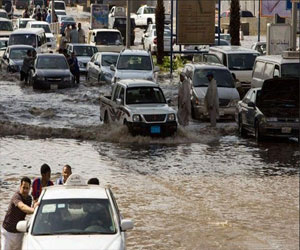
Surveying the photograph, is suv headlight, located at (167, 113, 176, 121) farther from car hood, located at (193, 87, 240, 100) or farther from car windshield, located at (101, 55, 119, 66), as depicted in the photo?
car windshield, located at (101, 55, 119, 66)

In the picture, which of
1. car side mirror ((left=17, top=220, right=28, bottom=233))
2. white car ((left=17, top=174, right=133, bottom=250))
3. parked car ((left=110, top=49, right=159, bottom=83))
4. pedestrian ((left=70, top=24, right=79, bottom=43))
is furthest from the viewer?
pedestrian ((left=70, top=24, right=79, bottom=43))

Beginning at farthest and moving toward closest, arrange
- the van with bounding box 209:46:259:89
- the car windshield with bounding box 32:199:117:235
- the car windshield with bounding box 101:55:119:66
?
1. the car windshield with bounding box 101:55:119:66
2. the van with bounding box 209:46:259:89
3. the car windshield with bounding box 32:199:117:235

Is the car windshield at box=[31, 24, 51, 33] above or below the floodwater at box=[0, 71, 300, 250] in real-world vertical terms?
above

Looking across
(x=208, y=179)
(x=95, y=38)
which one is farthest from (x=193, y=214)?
(x=95, y=38)

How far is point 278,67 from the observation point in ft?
104

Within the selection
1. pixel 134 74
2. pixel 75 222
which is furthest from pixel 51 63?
pixel 75 222

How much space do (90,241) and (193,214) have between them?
6.30 meters

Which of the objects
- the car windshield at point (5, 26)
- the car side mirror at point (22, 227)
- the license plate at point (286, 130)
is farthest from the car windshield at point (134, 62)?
the car side mirror at point (22, 227)

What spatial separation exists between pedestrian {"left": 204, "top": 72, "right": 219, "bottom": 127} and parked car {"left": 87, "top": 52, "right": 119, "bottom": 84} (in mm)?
11799

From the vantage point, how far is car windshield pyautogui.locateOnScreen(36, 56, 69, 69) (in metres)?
41.8

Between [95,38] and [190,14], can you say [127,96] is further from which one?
[95,38]

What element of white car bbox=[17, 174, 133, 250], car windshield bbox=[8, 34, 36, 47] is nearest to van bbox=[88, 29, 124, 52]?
car windshield bbox=[8, 34, 36, 47]

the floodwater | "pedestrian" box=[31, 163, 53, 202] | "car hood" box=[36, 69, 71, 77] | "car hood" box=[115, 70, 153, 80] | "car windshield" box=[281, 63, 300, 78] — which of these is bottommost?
the floodwater

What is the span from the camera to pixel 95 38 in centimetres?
5306
